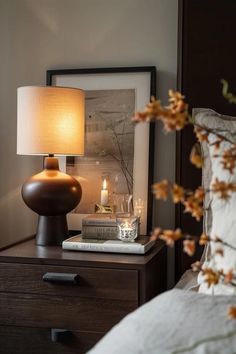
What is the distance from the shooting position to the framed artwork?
→ 2166 mm

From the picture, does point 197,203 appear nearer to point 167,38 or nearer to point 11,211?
point 167,38

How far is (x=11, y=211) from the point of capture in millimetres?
2371

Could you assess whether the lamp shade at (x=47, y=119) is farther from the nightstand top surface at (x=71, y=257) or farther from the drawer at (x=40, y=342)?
the drawer at (x=40, y=342)

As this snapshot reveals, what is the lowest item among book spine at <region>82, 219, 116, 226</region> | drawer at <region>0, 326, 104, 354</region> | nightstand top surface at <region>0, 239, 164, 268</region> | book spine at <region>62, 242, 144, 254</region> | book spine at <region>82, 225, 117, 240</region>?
drawer at <region>0, 326, 104, 354</region>

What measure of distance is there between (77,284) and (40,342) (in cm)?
25

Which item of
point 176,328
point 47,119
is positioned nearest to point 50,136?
point 47,119

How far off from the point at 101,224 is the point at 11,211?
61 cm

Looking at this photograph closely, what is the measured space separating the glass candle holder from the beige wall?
338mm

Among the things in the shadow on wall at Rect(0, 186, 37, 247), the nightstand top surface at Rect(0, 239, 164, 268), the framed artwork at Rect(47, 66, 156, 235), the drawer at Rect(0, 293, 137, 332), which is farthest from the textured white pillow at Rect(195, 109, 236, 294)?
the shadow on wall at Rect(0, 186, 37, 247)

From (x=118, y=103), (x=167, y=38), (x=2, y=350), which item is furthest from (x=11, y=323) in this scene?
(x=167, y=38)

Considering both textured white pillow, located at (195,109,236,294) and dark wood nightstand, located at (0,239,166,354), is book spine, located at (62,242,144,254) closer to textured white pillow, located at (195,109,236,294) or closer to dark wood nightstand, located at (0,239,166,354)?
dark wood nightstand, located at (0,239,166,354)

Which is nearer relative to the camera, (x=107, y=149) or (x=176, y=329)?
(x=176, y=329)

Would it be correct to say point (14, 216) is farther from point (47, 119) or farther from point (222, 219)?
point (222, 219)

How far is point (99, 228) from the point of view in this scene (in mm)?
1938
